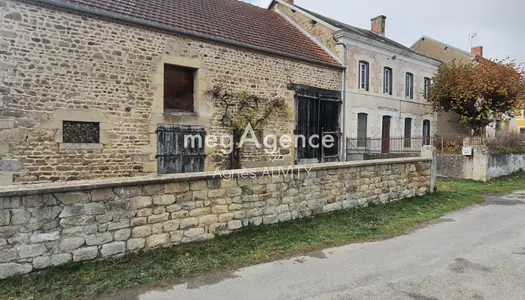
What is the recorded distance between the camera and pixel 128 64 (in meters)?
8.29

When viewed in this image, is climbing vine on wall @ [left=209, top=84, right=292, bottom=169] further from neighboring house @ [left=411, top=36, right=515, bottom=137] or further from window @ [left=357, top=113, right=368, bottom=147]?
neighboring house @ [left=411, top=36, right=515, bottom=137]

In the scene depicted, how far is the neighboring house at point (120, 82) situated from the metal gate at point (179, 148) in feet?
0.10

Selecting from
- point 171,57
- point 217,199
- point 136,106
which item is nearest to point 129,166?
point 136,106

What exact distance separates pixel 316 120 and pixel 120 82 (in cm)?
762

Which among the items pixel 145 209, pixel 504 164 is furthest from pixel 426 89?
pixel 145 209

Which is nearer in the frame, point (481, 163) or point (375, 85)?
point (481, 163)

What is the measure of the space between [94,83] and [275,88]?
5.96 meters

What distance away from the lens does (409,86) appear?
17547 mm

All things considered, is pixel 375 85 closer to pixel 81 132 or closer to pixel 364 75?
pixel 364 75

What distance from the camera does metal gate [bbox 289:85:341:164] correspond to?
1216cm

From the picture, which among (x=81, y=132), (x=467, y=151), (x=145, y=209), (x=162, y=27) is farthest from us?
(x=467, y=151)

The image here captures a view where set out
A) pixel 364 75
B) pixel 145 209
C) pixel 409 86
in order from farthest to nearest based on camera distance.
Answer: pixel 409 86 → pixel 364 75 → pixel 145 209

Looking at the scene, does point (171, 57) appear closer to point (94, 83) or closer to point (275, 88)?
point (94, 83)

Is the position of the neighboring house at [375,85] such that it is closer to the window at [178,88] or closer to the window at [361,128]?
the window at [361,128]
